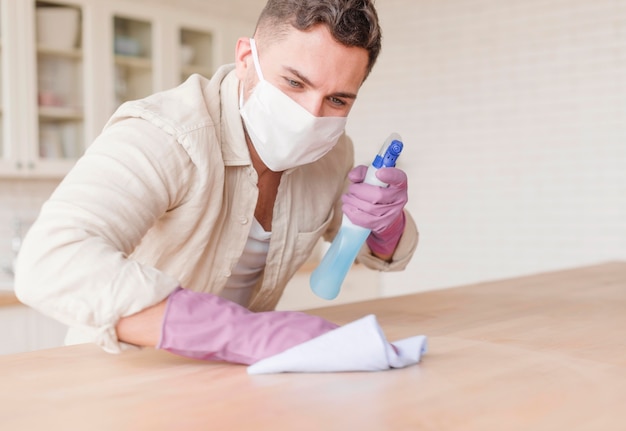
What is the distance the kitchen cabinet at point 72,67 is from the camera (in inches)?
118

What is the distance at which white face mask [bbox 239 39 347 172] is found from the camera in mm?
1233

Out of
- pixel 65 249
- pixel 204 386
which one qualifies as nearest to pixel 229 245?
pixel 65 249

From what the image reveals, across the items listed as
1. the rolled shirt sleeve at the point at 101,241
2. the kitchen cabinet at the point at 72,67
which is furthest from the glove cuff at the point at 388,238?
the kitchen cabinet at the point at 72,67

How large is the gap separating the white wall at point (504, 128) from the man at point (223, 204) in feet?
7.06

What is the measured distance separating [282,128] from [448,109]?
2789mm

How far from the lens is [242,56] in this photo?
4.30 feet

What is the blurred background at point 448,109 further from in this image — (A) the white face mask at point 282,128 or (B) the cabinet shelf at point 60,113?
(A) the white face mask at point 282,128

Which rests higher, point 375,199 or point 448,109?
point 375,199

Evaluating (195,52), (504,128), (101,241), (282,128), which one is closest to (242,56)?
(282,128)

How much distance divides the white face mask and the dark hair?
9cm

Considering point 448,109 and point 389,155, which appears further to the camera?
point 448,109

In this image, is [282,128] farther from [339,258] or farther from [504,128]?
[504,128]

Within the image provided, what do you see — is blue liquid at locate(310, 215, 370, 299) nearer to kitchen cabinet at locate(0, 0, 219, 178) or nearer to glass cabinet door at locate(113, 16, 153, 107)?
kitchen cabinet at locate(0, 0, 219, 178)

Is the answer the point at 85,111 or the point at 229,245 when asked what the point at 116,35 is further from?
the point at 229,245
